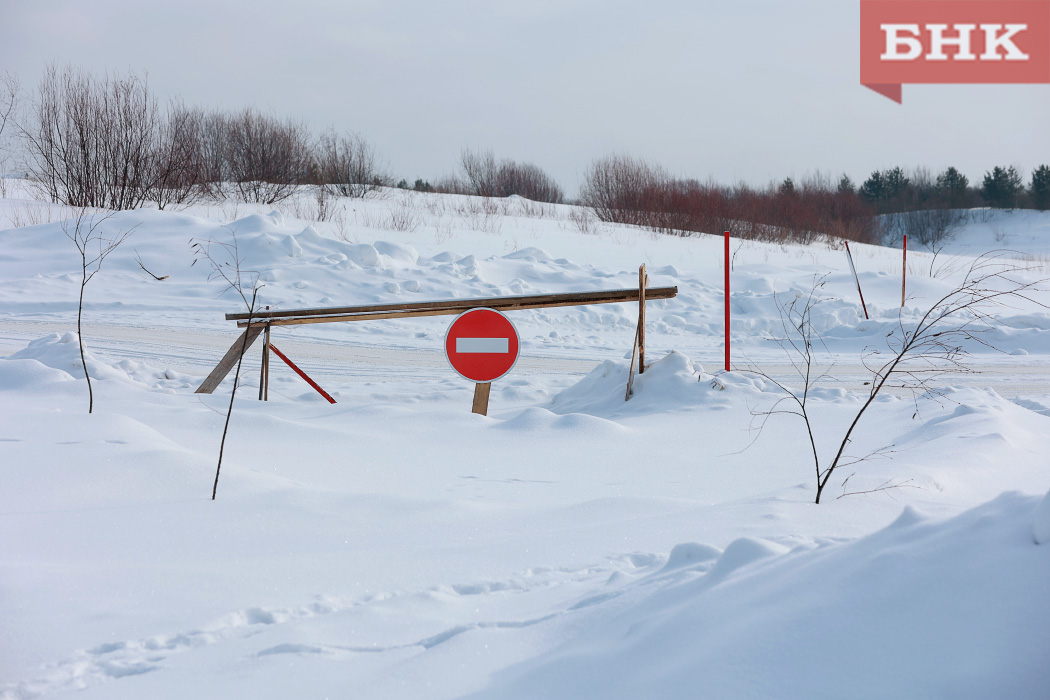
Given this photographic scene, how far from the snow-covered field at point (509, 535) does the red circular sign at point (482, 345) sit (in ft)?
1.32

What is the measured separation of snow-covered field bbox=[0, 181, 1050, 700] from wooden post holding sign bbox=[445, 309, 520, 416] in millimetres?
351

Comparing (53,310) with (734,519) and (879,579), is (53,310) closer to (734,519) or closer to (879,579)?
(734,519)

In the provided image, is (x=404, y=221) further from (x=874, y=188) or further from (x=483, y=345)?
(x=874, y=188)

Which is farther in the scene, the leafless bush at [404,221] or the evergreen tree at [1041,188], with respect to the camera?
the evergreen tree at [1041,188]

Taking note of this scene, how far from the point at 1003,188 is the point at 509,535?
63.8 metres

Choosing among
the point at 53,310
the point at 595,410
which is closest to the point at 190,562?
the point at 595,410

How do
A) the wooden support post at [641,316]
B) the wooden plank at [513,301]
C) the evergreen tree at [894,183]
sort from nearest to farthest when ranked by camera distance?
the wooden plank at [513,301], the wooden support post at [641,316], the evergreen tree at [894,183]

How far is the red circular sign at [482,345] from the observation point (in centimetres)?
569

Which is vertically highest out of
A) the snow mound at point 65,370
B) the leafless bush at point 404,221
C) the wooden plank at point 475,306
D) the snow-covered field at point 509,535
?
the leafless bush at point 404,221

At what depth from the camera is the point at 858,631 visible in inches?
59.5

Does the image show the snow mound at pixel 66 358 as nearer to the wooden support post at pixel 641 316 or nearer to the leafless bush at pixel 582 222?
the wooden support post at pixel 641 316

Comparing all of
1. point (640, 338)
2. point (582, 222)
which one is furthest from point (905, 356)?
point (582, 222)

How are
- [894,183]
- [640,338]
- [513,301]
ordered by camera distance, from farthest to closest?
1. [894,183]
2. [640,338]
3. [513,301]

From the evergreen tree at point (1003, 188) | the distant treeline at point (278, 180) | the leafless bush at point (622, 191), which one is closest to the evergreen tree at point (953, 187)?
the evergreen tree at point (1003, 188)
